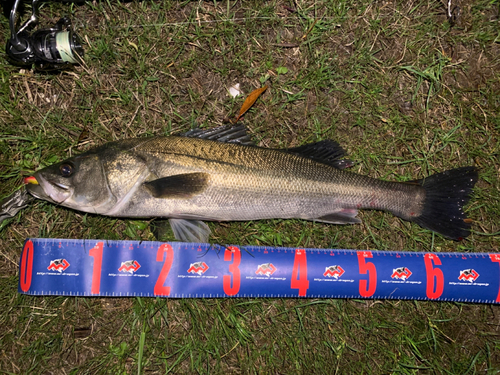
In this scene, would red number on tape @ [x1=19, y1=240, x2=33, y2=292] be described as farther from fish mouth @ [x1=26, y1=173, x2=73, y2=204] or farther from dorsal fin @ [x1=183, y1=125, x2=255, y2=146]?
dorsal fin @ [x1=183, y1=125, x2=255, y2=146]

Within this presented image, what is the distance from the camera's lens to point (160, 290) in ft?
9.95

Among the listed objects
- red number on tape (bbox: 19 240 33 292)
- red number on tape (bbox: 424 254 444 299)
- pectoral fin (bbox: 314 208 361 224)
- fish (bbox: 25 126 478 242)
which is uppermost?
fish (bbox: 25 126 478 242)

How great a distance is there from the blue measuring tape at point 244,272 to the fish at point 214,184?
14.1 inches

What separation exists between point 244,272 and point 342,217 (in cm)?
112

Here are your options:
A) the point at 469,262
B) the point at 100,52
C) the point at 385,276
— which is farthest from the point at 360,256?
the point at 100,52

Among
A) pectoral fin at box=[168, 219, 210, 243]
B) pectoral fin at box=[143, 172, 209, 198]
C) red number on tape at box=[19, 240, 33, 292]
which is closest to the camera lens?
pectoral fin at box=[143, 172, 209, 198]

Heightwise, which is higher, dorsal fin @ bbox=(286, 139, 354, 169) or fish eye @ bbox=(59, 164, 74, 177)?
fish eye @ bbox=(59, 164, 74, 177)

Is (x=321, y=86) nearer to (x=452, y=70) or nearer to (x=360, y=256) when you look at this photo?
(x=452, y=70)

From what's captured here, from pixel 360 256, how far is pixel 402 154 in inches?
50.8

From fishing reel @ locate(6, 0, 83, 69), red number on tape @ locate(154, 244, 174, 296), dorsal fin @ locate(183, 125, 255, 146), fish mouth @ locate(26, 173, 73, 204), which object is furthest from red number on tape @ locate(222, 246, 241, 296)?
fishing reel @ locate(6, 0, 83, 69)

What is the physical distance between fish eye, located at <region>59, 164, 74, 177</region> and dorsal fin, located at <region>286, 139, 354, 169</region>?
2.02 metres

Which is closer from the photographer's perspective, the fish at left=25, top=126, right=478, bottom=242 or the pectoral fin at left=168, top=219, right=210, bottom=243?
the fish at left=25, top=126, right=478, bottom=242

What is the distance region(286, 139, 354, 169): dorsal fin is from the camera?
10.1 ft

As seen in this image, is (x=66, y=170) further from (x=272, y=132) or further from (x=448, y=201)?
(x=448, y=201)
